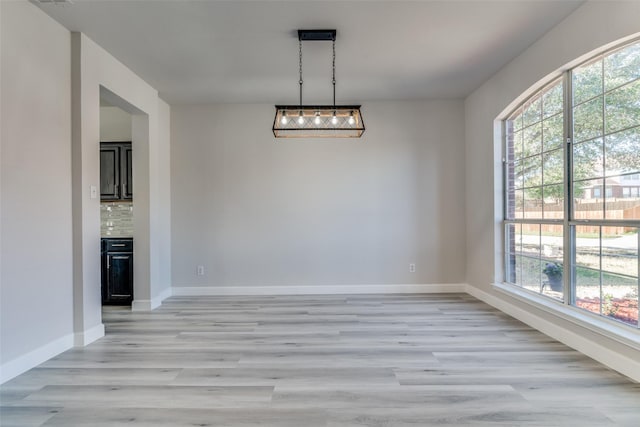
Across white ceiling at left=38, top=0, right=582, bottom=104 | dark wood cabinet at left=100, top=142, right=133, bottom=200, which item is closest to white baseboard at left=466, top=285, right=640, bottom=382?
white ceiling at left=38, top=0, right=582, bottom=104

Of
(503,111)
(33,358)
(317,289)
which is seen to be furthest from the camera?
(317,289)

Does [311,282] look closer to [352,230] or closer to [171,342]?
[352,230]

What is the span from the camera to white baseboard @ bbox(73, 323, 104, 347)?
3.16m

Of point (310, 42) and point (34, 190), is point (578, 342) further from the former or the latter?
point (34, 190)

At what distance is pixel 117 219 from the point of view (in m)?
5.04

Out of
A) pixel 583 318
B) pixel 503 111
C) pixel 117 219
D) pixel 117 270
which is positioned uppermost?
pixel 503 111

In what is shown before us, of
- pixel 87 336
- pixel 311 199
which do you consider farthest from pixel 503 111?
pixel 87 336

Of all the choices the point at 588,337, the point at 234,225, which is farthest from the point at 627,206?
the point at 234,225

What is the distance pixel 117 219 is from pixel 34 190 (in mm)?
2400

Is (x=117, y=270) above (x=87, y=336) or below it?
above

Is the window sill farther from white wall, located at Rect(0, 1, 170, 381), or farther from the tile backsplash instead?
→ the tile backsplash

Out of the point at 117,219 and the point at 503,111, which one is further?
the point at 117,219

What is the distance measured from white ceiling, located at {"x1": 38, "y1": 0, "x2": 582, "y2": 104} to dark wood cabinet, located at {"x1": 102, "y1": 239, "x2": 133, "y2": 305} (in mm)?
2130

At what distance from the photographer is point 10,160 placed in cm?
254
